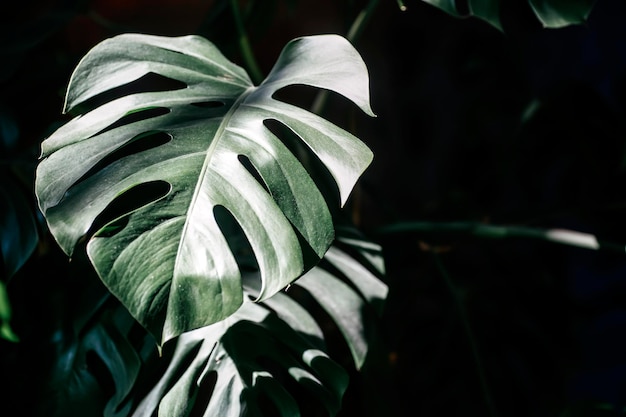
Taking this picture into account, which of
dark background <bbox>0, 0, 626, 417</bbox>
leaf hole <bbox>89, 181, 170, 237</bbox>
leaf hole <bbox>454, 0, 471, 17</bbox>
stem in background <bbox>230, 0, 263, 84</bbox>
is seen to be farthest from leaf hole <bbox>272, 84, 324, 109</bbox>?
leaf hole <bbox>89, 181, 170, 237</bbox>

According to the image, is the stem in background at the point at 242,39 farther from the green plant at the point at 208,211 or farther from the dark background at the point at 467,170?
the green plant at the point at 208,211

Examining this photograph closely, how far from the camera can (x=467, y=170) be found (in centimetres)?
144

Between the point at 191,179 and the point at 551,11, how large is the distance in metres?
0.55

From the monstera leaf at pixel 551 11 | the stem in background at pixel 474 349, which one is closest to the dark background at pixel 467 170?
the stem in background at pixel 474 349

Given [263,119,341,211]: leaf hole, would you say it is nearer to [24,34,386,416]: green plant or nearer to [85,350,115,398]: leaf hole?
[24,34,386,416]: green plant

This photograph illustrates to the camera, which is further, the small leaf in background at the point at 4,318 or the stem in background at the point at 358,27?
the stem in background at the point at 358,27

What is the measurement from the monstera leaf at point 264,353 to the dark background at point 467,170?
18 cm

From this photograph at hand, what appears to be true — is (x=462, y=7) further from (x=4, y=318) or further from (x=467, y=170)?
(x=4, y=318)

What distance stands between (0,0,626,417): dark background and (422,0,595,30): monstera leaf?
347 mm

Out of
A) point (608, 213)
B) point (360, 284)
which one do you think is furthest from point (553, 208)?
point (360, 284)

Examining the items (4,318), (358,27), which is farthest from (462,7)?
(4,318)

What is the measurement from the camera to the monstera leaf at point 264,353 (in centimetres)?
60

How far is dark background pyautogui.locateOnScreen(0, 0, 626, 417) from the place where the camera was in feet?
3.46

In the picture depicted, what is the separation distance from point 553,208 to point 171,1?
119 cm
